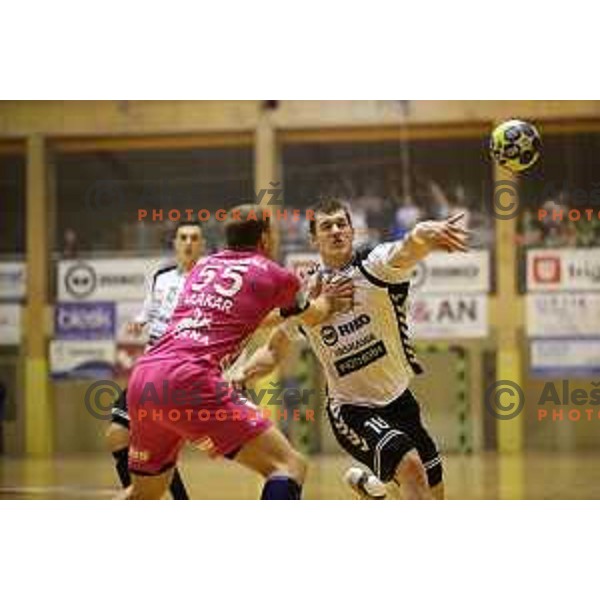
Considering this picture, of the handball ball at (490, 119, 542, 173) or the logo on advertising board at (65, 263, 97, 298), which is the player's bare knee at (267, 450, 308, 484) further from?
the logo on advertising board at (65, 263, 97, 298)

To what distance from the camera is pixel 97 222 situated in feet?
36.9

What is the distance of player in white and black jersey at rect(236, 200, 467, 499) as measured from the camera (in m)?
5.78

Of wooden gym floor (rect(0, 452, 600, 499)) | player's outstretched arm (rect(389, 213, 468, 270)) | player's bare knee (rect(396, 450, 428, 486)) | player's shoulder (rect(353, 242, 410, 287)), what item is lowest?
wooden gym floor (rect(0, 452, 600, 499))

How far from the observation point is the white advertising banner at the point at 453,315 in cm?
1171

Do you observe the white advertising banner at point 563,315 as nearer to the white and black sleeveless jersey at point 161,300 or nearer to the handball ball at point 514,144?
the handball ball at point 514,144

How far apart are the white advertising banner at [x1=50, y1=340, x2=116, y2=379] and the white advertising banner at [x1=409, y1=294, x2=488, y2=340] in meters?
3.26

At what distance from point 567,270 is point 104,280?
460cm

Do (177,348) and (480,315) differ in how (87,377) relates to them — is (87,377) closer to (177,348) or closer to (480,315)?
(480,315)

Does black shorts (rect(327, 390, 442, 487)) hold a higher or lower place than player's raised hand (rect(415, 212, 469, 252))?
lower

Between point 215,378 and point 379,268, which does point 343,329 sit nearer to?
point 379,268

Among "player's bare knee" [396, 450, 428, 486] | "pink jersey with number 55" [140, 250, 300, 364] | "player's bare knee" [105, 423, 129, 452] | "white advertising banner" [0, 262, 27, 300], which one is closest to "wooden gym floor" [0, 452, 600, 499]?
"player's bare knee" [105, 423, 129, 452]

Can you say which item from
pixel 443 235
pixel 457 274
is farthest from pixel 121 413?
pixel 457 274
